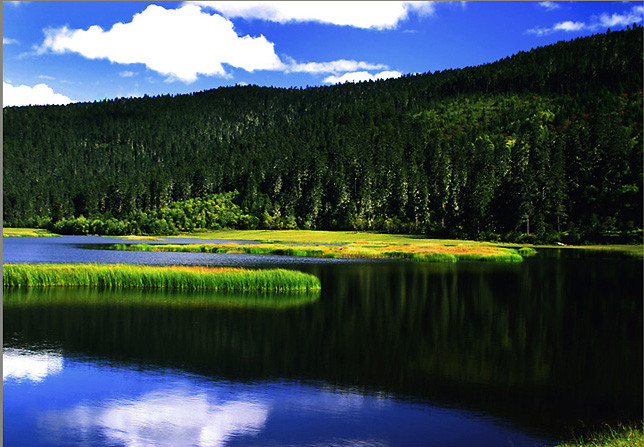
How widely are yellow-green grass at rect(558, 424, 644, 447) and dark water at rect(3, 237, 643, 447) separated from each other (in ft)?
3.10

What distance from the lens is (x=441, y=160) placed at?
627ft

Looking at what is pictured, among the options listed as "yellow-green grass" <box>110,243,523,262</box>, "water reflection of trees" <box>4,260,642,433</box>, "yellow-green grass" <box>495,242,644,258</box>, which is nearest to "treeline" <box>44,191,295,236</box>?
"yellow-green grass" <box>110,243,523,262</box>

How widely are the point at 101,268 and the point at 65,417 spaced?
110 ft

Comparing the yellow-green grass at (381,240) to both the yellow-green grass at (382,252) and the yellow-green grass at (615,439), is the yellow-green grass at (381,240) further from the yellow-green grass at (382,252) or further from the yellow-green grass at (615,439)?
the yellow-green grass at (615,439)

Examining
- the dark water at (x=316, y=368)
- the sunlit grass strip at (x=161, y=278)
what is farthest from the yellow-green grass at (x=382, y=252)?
the sunlit grass strip at (x=161, y=278)

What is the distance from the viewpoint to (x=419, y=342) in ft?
101

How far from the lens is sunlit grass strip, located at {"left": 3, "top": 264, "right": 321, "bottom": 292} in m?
47.9

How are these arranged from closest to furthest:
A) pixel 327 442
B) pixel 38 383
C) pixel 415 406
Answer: pixel 327 442 → pixel 415 406 → pixel 38 383

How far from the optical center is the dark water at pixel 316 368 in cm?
1850

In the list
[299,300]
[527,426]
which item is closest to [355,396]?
[527,426]

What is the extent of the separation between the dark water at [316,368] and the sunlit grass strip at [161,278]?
312 centimetres

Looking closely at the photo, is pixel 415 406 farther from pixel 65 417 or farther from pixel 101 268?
pixel 101 268

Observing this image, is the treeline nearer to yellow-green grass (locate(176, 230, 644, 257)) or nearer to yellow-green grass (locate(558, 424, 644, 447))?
yellow-green grass (locate(176, 230, 644, 257))

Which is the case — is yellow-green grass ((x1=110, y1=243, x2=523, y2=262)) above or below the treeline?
below
